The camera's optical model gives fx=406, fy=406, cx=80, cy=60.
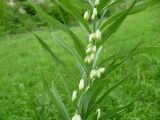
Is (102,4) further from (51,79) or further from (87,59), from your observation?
(51,79)

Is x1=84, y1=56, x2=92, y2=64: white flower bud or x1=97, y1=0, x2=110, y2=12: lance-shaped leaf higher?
x1=97, y1=0, x2=110, y2=12: lance-shaped leaf

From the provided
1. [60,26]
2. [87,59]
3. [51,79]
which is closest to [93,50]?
[87,59]

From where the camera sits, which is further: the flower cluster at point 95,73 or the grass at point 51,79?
the grass at point 51,79

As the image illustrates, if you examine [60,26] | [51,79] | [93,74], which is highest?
[60,26]

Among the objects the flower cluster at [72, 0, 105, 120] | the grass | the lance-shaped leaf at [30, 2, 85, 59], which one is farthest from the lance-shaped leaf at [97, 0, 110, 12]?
the grass

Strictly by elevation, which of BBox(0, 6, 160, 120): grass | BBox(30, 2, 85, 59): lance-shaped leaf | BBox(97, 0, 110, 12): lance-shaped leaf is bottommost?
BBox(0, 6, 160, 120): grass

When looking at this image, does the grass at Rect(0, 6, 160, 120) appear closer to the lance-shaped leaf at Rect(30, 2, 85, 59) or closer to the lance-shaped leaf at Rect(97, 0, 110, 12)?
the lance-shaped leaf at Rect(30, 2, 85, 59)

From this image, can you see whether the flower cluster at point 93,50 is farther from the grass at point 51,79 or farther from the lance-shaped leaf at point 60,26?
the grass at point 51,79

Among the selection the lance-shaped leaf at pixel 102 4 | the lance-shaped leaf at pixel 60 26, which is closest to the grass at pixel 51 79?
the lance-shaped leaf at pixel 60 26
